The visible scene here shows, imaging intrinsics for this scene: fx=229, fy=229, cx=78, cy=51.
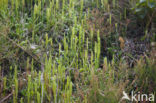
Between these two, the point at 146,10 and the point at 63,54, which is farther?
the point at 146,10

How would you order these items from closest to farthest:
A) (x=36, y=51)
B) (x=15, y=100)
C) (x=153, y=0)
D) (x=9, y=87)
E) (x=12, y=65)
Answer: (x=15, y=100) → (x=9, y=87) → (x=12, y=65) → (x=36, y=51) → (x=153, y=0)

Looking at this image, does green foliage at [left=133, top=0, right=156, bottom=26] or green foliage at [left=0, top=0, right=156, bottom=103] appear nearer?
green foliage at [left=0, top=0, right=156, bottom=103]

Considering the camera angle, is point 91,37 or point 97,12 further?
point 97,12

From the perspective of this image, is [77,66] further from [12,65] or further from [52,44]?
[12,65]

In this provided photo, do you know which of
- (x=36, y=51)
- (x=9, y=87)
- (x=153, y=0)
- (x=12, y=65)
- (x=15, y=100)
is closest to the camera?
(x=15, y=100)

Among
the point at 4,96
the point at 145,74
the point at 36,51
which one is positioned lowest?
the point at 4,96

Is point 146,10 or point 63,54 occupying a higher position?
point 146,10

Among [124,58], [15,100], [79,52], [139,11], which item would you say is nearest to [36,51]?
[79,52]

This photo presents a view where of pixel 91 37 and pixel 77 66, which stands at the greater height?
pixel 91 37

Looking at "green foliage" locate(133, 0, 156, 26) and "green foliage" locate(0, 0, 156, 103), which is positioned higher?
"green foliage" locate(133, 0, 156, 26)

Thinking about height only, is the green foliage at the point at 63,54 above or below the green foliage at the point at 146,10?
below

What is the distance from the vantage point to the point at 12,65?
7.00 ft

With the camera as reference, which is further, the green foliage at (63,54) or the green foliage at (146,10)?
the green foliage at (146,10)

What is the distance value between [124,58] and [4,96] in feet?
4.06
